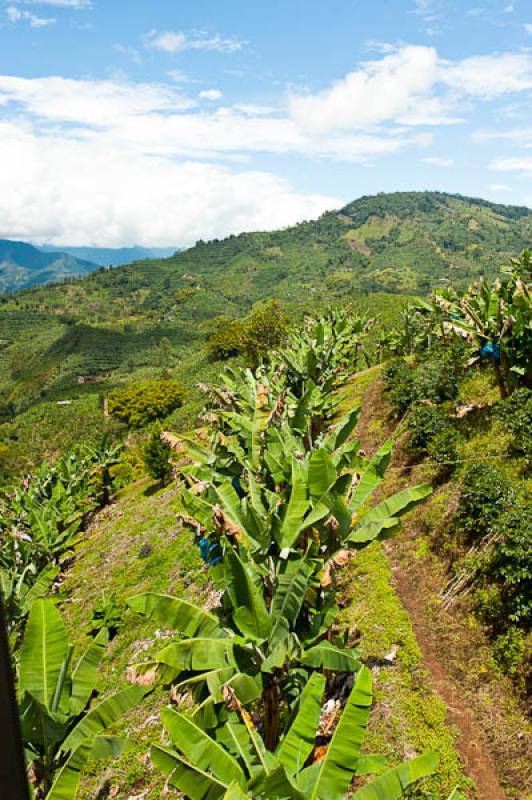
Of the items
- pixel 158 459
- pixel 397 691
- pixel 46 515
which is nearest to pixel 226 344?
pixel 158 459

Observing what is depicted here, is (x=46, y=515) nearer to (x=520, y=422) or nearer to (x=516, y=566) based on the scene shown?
(x=520, y=422)

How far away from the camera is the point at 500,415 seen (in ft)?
38.8

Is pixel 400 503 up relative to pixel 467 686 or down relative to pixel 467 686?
up

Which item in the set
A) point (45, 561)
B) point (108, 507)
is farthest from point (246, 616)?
point (108, 507)

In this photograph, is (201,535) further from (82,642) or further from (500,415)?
(82,642)

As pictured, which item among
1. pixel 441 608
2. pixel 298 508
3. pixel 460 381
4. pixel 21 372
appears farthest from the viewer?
pixel 21 372

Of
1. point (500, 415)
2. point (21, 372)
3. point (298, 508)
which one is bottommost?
point (21, 372)

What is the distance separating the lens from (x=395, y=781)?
4262 millimetres

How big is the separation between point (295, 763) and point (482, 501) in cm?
602

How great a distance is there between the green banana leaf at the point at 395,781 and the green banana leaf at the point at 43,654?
321cm

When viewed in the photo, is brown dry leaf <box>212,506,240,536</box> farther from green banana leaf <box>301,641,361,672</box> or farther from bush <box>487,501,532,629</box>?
bush <box>487,501,532,629</box>

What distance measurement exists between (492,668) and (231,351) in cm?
7161

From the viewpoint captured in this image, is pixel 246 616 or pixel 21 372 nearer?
pixel 246 616

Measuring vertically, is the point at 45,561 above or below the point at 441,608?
below
